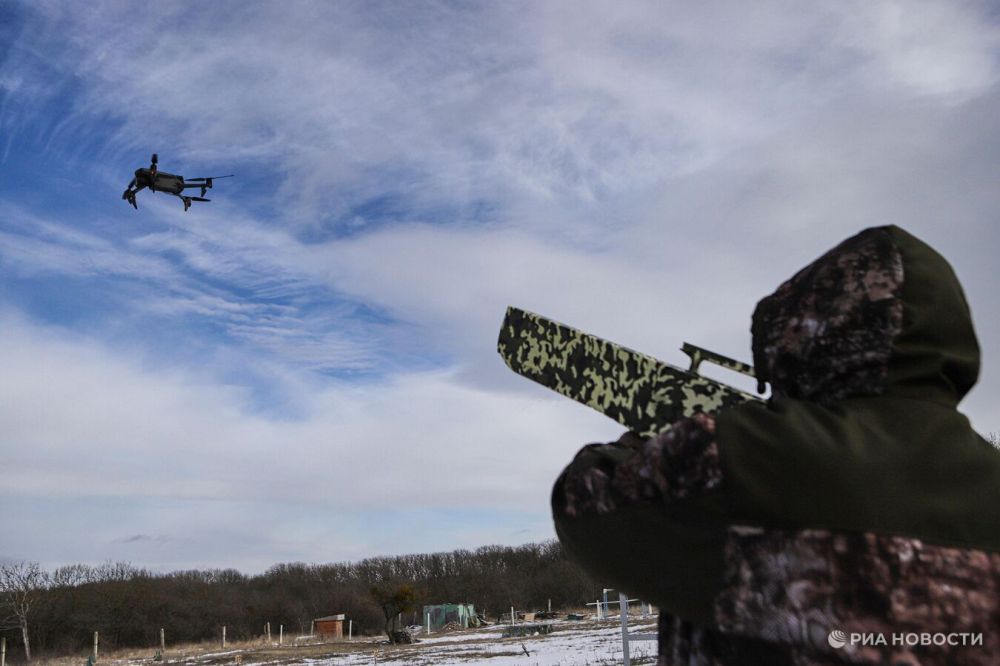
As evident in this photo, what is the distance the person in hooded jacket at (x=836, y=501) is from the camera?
3.52 feet

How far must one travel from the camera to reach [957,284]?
1.29m

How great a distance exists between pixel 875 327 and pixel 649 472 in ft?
1.35

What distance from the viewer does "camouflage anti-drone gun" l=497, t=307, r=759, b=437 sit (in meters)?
1.57

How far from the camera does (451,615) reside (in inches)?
2158

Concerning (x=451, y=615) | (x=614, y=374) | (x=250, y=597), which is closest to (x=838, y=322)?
(x=614, y=374)

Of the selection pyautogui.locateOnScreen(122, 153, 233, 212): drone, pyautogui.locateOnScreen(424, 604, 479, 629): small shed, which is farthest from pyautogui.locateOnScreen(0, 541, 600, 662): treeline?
pyautogui.locateOnScreen(122, 153, 233, 212): drone

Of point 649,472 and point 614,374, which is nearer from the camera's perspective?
point 649,472

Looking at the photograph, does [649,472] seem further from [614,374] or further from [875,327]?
[614,374]

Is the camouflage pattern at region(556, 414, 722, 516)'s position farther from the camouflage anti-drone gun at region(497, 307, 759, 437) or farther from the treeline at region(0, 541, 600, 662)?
the treeline at region(0, 541, 600, 662)

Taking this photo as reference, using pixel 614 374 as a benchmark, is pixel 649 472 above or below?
below

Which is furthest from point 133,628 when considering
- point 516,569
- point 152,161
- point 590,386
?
point 590,386

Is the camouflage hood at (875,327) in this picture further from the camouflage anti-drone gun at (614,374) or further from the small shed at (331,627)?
the small shed at (331,627)

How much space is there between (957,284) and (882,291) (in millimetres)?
187

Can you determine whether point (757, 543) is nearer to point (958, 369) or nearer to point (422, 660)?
point (958, 369)
